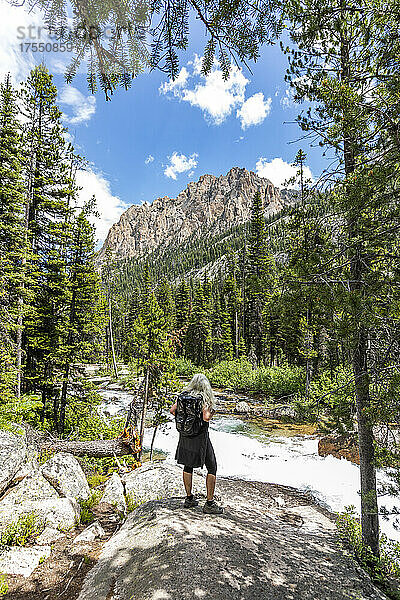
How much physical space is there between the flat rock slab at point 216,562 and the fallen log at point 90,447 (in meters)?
5.32

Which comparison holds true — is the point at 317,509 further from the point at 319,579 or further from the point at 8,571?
the point at 8,571

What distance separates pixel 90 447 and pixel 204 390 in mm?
6904

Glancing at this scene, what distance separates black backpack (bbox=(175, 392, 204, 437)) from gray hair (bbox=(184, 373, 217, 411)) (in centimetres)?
8

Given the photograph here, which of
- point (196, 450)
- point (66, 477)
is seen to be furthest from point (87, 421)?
point (196, 450)

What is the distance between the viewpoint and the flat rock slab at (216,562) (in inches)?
112

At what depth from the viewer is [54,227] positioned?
12438mm

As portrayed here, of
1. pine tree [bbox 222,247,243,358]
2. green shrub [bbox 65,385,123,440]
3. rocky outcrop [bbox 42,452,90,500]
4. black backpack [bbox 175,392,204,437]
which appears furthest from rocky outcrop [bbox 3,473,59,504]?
pine tree [bbox 222,247,243,358]

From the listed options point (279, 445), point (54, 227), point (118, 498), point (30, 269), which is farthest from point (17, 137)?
point (279, 445)

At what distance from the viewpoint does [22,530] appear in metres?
Result: 4.39

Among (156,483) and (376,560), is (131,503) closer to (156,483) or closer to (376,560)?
(156,483)

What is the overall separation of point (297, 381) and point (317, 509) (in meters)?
13.9

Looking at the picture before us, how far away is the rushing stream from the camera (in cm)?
758

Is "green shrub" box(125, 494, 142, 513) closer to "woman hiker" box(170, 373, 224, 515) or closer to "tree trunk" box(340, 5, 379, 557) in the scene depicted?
"woman hiker" box(170, 373, 224, 515)

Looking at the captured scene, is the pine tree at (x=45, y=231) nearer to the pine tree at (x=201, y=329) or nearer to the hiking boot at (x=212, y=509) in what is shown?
the hiking boot at (x=212, y=509)
